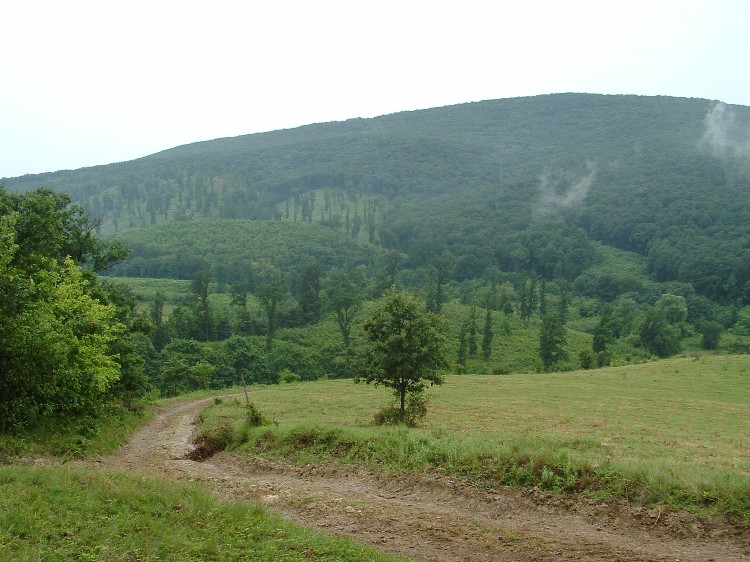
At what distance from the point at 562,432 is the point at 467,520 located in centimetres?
1897

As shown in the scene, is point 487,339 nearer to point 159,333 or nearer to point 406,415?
point 159,333

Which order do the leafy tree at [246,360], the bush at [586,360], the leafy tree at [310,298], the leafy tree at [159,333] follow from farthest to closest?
1. the leafy tree at [310,298]
2. the leafy tree at [159,333]
3. the leafy tree at [246,360]
4. the bush at [586,360]

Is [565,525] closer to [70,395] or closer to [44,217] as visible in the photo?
[70,395]

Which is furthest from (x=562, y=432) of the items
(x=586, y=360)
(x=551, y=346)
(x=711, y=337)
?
(x=711, y=337)

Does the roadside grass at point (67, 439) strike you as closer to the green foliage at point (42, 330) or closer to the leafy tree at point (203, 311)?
the green foliage at point (42, 330)

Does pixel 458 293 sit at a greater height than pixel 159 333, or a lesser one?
lesser

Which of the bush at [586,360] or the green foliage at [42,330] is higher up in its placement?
the green foliage at [42,330]

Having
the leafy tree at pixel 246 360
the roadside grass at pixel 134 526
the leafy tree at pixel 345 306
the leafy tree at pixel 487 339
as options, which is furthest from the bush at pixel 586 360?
the roadside grass at pixel 134 526

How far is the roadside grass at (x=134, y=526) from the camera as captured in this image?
8.83 meters

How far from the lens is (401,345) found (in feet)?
89.6

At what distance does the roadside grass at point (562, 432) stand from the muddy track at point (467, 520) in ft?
1.87

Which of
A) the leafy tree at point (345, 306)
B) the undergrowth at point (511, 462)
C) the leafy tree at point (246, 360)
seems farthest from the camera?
the leafy tree at point (345, 306)

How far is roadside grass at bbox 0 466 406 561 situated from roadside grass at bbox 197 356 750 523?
219 inches

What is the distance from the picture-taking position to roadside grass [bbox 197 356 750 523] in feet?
40.8
